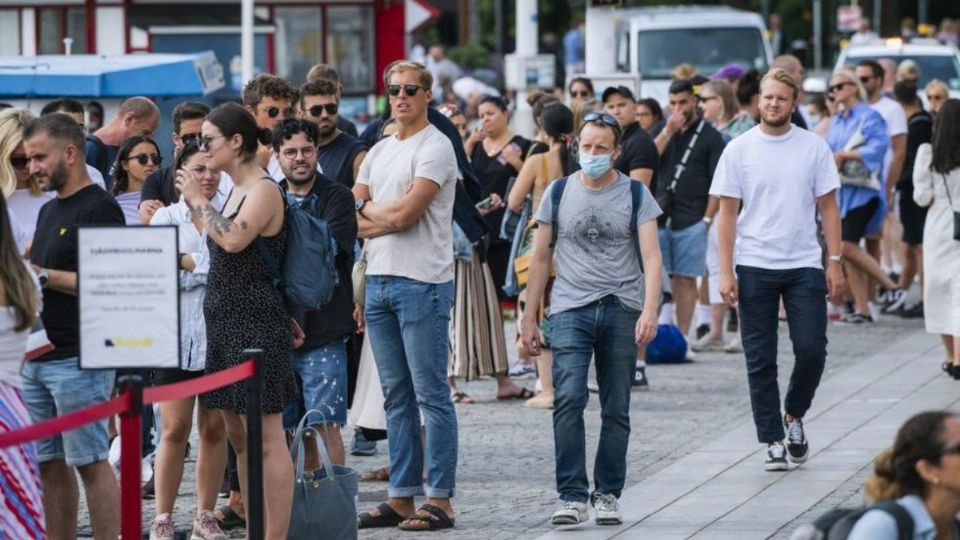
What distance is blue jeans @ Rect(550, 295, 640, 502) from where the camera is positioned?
28.6 ft

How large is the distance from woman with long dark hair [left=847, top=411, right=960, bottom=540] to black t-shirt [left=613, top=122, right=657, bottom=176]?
7.46m

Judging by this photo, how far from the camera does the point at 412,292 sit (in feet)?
28.3

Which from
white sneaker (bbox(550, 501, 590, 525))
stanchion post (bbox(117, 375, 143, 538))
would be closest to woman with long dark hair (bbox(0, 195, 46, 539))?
stanchion post (bbox(117, 375, 143, 538))

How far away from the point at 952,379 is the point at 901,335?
2.71 m

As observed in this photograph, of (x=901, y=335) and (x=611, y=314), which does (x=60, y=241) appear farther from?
(x=901, y=335)

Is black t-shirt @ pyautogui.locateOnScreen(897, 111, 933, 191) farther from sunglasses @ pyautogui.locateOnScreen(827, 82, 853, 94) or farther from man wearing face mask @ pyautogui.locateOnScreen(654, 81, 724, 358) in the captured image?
man wearing face mask @ pyautogui.locateOnScreen(654, 81, 724, 358)

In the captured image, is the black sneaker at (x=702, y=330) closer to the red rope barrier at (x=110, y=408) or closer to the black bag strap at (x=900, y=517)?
the red rope barrier at (x=110, y=408)

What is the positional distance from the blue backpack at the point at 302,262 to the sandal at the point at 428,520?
1262 millimetres

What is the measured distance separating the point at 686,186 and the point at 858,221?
2.36 meters

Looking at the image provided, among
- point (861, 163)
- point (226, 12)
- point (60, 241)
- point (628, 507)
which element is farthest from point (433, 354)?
point (226, 12)

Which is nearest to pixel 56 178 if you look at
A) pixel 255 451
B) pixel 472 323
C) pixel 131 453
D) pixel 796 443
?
pixel 255 451

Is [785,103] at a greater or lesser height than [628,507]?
greater

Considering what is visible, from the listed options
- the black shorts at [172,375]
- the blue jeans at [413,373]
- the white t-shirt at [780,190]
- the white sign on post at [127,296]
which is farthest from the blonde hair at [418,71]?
the white sign on post at [127,296]

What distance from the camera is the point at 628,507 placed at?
9188mm
